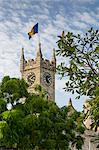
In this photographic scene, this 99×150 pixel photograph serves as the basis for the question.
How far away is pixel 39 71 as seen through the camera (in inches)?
3649

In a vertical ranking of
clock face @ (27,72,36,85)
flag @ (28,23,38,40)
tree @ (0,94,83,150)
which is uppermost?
flag @ (28,23,38,40)

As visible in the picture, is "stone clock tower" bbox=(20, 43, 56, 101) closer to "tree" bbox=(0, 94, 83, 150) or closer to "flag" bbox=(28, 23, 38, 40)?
"flag" bbox=(28, 23, 38, 40)

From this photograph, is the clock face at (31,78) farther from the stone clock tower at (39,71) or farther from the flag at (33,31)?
the flag at (33,31)

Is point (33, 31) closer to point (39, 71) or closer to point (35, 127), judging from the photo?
point (39, 71)

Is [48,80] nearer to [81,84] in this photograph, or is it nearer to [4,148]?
[4,148]

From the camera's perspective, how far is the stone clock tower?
92562 mm

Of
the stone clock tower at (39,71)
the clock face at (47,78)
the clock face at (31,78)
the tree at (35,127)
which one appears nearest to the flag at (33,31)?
the stone clock tower at (39,71)

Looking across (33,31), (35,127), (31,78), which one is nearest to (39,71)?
(31,78)

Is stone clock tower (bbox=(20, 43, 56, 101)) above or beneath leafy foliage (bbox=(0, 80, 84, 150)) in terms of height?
above

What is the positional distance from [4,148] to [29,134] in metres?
1.96

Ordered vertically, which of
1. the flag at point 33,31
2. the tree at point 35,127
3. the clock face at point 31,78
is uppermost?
the flag at point 33,31

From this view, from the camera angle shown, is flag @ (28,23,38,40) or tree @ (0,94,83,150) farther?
flag @ (28,23,38,40)

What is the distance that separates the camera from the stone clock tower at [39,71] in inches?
3644

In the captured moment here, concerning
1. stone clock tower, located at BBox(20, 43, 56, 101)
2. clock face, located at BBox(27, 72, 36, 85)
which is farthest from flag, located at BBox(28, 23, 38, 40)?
clock face, located at BBox(27, 72, 36, 85)
